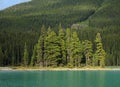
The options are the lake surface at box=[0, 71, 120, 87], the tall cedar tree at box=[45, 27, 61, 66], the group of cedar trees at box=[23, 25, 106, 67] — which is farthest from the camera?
the group of cedar trees at box=[23, 25, 106, 67]

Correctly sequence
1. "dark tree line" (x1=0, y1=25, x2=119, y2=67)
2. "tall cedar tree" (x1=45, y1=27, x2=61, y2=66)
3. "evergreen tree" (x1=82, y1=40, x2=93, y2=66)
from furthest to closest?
1. "evergreen tree" (x1=82, y1=40, x2=93, y2=66)
2. "dark tree line" (x1=0, y1=25, x2=119, y2=67)
3. "tall cedar tree" (x1=45, y1=27, x2=61, y2=66)

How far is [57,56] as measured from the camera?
13100 centimetres

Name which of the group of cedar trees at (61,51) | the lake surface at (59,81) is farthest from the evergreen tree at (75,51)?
the lake surface at (59,81)

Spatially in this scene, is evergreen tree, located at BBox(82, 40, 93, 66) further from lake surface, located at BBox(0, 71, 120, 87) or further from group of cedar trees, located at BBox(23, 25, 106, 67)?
lake surface, located at BBox(0, 71, 120, 87)

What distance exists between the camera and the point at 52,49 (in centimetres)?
13012

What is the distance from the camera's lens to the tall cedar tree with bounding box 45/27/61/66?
130 m

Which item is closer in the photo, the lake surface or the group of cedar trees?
the lake surface

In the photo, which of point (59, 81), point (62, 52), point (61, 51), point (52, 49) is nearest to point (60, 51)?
point (61, 51)

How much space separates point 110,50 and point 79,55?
53.8 metres

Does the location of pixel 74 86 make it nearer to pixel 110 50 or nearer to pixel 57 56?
pixel 57 56

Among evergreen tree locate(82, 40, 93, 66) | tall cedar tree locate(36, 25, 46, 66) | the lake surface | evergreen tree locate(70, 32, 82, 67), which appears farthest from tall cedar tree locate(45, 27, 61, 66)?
the lake surface

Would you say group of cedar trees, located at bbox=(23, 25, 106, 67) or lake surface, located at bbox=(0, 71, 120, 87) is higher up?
group of cedar trees, located at bbox=(23, 25, 106, 67)

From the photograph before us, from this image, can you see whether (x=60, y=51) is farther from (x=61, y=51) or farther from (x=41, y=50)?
(x=41, y=50)

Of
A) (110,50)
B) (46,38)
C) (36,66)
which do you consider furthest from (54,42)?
Result: (110,50)
